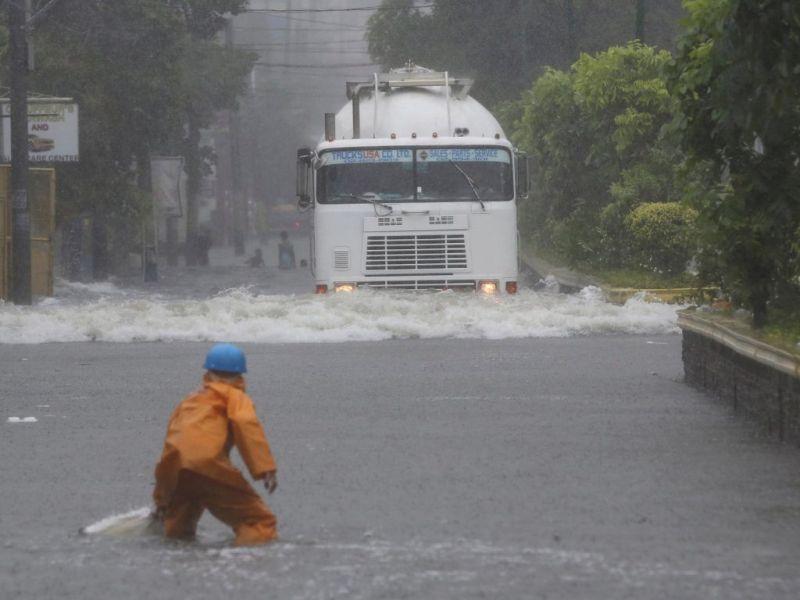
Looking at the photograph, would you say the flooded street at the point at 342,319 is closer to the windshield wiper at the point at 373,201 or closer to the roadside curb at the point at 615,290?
the roadside curb at the point at 615,290

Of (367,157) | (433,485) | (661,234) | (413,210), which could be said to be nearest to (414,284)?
(413,210)

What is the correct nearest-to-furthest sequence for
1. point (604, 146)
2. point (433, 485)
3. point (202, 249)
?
1. point (433, 485)
2. point (604, 146)
3. point (202, 249)

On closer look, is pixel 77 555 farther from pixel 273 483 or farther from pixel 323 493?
pixel 323 493

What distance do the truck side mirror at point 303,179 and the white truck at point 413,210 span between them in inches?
0.8

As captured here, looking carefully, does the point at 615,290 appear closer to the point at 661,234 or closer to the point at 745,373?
the point at 661,234

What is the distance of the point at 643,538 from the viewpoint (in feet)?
27.1

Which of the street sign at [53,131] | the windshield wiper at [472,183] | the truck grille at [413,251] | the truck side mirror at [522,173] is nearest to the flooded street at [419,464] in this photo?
the truck grille at [413,251]

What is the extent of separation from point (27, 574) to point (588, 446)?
4898mm

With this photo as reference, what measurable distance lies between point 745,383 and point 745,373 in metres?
0.07

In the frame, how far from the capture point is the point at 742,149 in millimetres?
A: 12438

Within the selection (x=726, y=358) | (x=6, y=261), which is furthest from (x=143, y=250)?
(x=726, y=358)

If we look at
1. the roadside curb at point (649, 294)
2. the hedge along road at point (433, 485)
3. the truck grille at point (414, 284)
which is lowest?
the hedge along road at point (433, 485)

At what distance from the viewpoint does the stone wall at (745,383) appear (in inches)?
436

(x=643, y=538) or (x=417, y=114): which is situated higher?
(x=417, y=114)
